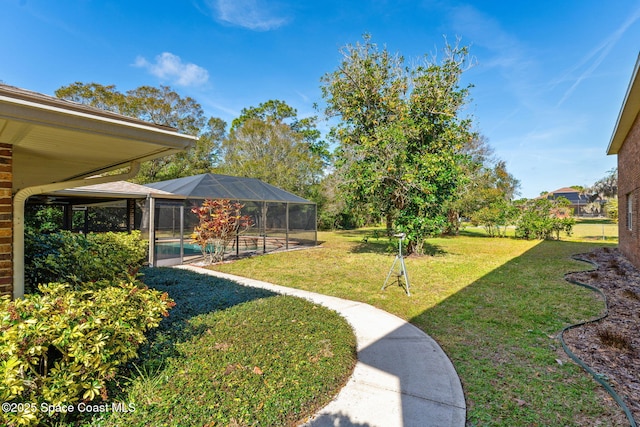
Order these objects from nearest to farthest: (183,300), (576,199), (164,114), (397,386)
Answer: (397,386) < (183,300) < (164,114) < (576,199)

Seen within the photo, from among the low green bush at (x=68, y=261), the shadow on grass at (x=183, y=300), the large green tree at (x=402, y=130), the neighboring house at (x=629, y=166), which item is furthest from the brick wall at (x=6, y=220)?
the neighboring house at (x=629, y=166)

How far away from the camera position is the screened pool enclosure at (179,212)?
934 centimetres

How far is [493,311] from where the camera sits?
5078mm

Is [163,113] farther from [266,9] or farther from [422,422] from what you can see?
[422,422]

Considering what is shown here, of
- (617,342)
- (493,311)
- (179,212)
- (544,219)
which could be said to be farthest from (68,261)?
(544,219)

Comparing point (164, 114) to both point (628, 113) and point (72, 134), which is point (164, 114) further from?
point (628, 113)

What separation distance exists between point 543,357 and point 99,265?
5337 mm

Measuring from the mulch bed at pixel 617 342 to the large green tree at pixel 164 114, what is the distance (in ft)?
65.3

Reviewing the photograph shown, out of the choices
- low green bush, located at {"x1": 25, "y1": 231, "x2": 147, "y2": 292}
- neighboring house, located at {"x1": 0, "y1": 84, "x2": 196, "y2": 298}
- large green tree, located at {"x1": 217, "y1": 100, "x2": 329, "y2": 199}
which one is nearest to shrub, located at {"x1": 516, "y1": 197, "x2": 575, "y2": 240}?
large green tree, located at {"x1": 217, "y1": 100, "x2": 329, "y2": 199}

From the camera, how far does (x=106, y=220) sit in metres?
11.2

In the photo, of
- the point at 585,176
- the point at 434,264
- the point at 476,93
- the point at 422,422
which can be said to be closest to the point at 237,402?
the point at 422,422

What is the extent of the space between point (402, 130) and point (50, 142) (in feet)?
29.0

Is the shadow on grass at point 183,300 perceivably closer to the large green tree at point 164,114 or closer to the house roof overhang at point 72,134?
the house roof overhang at point 72,134

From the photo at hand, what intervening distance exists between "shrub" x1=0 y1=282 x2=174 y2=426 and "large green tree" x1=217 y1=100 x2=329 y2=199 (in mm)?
19955
